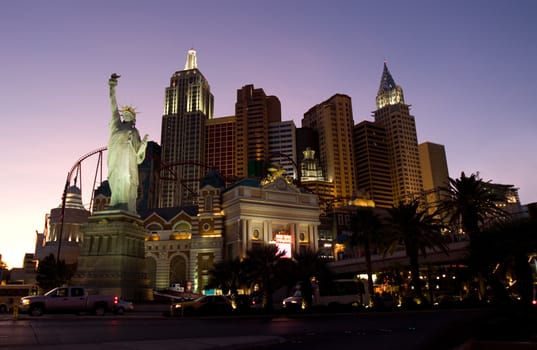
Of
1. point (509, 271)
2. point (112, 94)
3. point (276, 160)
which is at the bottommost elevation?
point (509, 271)

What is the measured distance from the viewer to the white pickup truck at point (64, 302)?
27859mm

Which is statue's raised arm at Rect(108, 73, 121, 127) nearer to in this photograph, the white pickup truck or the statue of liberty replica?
the statue of liberty replica

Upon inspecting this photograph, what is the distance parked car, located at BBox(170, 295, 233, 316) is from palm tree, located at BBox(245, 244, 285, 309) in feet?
15.2

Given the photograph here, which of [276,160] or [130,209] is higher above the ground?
[276,160]

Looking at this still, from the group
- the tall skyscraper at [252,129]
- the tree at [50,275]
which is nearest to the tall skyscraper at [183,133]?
the tall skyscraper at [252,129]

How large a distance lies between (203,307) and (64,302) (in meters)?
9.30

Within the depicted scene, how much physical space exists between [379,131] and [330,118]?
24548 mm

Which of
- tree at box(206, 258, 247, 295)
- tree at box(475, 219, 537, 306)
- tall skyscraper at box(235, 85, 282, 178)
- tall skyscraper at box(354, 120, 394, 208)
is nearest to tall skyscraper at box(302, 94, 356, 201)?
tall skyscraper at box(354, 120, 394, 208)

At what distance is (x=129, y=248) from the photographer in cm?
5028

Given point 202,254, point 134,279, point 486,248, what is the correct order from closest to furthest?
point 486,248 → point 134,279 → point 202,254

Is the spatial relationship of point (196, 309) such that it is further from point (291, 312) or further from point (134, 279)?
point (134, 279)

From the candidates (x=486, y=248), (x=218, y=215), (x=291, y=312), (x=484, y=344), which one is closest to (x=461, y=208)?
(x=486, y=248)

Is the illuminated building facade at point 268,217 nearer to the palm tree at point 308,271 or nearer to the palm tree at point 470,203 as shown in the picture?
the palm tree at point 308,271

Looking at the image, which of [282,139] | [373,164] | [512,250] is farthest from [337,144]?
[512,250]
